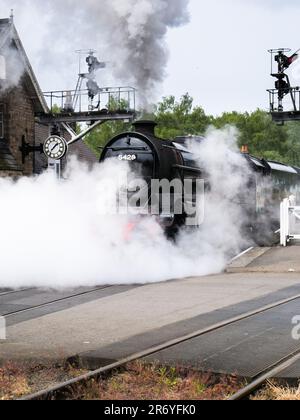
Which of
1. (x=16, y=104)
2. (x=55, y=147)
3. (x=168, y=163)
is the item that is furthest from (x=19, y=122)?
(x=168, y=163)

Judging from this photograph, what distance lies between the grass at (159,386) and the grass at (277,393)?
0.24 m

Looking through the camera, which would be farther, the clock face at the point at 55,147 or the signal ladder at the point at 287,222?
the clock face at the point at 55,147

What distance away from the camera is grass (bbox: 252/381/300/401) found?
210 inches

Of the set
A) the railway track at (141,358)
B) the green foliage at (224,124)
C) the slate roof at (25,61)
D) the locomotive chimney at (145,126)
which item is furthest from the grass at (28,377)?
the green foliage at (224,124)

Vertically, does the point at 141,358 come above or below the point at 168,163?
below

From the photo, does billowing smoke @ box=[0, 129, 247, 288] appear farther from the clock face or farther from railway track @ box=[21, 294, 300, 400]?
the clock face

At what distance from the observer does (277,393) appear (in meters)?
5.48

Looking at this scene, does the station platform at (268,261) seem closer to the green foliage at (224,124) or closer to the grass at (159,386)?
the grass at (159,386)

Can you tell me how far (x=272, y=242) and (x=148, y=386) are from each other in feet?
50.3

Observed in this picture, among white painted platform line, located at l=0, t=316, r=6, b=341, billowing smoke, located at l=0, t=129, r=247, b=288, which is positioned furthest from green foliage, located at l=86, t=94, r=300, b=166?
white painted platform line, located at l=0, t=316, r=6, b=341

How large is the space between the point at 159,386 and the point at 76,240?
8.10 metres

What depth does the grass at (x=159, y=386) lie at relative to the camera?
554 centimetres

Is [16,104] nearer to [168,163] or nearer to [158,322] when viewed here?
[168,163]
